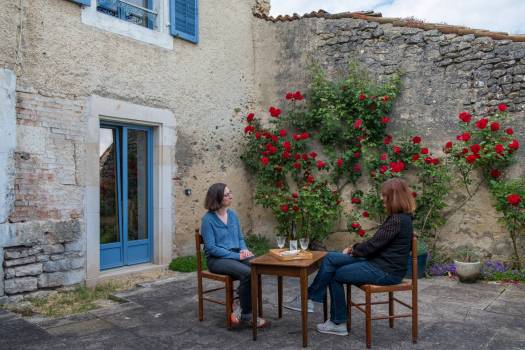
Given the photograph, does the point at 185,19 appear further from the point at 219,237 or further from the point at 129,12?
the point at 219,237

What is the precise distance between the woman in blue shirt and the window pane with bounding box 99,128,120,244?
217 centimetres

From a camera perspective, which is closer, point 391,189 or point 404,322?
point 391,189

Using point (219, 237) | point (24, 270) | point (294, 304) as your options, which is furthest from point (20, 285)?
point (294, 304)

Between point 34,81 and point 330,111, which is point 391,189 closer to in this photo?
point 330,111

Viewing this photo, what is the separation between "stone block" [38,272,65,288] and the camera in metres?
4.52

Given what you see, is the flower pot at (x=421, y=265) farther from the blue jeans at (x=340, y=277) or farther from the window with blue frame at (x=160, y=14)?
the window with blue frame at (x=160, y=14)

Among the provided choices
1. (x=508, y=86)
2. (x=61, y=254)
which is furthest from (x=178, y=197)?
(x=508, y=86)

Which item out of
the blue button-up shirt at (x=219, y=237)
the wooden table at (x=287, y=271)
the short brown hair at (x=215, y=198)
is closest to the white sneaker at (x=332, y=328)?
the wooden table at (x=287, y=271)

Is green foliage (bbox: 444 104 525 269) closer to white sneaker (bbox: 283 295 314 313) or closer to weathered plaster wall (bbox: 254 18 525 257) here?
weathered plaster wall (bbox: 254 18 525 257)

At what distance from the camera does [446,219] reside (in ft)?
19.2

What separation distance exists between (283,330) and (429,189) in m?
3.19

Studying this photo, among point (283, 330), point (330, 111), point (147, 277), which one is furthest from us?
point (330, 111)

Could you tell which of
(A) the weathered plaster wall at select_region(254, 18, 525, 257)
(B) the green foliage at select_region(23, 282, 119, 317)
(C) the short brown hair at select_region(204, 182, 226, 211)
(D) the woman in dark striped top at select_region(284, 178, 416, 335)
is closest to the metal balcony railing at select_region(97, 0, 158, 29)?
(A) the weathered plaster wall at select_region(254, 18, 525, 257)

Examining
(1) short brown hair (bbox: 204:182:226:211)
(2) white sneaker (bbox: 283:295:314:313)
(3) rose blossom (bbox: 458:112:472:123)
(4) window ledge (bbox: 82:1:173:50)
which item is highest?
(4) window ledge (bbox: 82:1:173:50)
